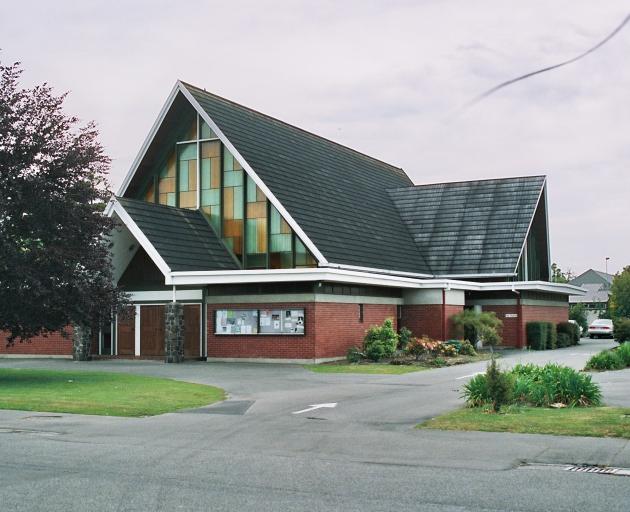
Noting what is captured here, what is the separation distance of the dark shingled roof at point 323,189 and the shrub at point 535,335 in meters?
5.61

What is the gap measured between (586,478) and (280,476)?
136 inches

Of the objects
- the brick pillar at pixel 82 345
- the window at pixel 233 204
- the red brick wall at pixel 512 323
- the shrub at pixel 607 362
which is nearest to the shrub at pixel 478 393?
the shrub at pixel 607 362

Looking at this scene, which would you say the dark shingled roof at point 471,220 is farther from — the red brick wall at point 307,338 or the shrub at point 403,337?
the red brick wall at point 307,338

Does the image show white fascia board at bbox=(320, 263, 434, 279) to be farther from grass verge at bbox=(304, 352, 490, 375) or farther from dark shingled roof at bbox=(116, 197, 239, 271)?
dark shingled roof at bbox=(116, 197, 239, 271)

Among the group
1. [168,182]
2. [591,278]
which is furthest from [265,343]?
[591,278]

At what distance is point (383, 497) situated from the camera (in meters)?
8.70

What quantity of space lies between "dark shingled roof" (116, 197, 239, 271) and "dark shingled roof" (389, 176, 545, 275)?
12537 mm

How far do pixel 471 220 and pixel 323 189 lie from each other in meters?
9.72

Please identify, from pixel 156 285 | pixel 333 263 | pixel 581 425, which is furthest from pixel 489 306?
pixel 581 425

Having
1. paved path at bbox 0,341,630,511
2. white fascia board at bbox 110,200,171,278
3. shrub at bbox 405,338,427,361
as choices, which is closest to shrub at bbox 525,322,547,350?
shrub at bbox 405,338,427,361

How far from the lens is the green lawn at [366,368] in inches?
1052

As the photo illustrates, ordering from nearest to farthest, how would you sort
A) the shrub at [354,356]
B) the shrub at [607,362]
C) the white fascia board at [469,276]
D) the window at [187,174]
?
1. the shrub at [607,362]
2. the shrub at [354,356]
3. the window at [187,174]
4. the white fascia board at [469,276]

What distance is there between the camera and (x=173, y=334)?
31609 mm

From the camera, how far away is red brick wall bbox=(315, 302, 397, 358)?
30.4 metres
